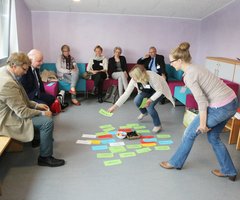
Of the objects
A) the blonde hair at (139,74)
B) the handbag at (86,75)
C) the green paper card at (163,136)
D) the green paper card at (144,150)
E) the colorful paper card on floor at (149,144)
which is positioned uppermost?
the blonde hair at (139,74)

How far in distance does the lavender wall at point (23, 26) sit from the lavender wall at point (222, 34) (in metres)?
4.26

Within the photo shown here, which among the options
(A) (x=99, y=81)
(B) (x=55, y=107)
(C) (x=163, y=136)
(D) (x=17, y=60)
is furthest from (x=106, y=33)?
(D) (x=17, y=60)

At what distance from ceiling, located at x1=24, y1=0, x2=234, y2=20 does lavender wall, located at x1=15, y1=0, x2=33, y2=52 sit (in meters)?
0.22

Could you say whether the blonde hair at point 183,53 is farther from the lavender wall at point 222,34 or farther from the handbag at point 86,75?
the handbag at point 86,75

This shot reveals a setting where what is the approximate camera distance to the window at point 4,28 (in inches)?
152

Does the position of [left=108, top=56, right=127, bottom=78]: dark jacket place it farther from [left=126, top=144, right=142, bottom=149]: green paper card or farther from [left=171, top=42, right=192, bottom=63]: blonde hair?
[left=171, top=42, right=192, bottom=63]: blonde hair

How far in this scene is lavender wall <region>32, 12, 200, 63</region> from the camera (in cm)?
542

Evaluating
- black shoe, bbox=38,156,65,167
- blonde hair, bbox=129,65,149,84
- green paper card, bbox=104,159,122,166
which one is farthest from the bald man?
green paper card, bbox=104,159,122,166

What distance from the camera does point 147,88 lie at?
3271 mm

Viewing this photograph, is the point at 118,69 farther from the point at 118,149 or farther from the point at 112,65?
the point at 118,149

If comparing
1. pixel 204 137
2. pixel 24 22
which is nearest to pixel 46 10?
pixel 24 22

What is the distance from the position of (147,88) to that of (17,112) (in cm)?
184

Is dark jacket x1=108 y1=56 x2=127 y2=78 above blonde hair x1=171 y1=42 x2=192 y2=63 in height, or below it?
below

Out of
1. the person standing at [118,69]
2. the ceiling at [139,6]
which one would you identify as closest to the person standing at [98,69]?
the person standing at [118,69]
